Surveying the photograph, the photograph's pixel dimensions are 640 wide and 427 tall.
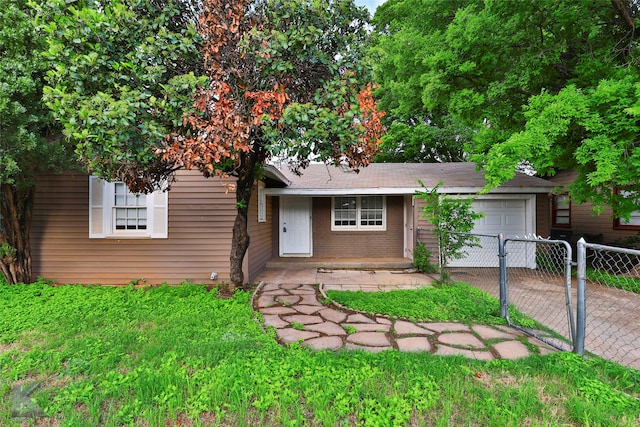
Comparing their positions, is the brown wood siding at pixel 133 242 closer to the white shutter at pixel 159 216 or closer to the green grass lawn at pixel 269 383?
the white shutter at pixel 159 216

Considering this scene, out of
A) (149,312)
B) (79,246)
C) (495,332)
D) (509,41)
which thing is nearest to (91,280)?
(79,246)

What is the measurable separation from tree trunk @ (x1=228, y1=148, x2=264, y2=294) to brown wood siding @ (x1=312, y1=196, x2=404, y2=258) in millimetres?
4089

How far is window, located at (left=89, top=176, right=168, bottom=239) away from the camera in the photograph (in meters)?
5.68

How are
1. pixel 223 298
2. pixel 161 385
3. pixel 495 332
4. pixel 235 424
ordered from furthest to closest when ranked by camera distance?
pixel 223 298 < pixel 495 332 < pixel 161 385 < pixel 235 424

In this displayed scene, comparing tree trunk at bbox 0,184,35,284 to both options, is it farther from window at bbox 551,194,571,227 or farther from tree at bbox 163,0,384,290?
window at bbox 551,194,571,227

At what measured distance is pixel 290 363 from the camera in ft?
8.40

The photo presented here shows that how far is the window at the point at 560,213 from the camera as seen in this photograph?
10.7 m

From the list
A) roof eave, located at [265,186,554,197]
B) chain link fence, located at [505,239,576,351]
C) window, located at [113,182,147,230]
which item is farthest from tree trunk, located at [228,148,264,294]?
chain link fence, located at [505,239,576,351]

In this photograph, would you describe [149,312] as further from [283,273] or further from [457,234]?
[457,234]

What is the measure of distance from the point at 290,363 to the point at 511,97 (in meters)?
6.78

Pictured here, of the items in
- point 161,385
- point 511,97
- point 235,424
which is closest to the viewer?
point 235,424

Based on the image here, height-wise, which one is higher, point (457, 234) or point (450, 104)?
point (450, 104)

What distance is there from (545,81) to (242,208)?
258 inches

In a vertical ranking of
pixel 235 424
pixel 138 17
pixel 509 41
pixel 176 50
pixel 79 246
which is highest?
pixel 509 41
